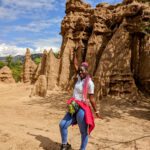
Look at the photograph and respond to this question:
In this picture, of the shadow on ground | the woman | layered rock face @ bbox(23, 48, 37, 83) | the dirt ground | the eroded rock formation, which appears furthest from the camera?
layered rock face @ bbox(23, 48, 37, 83)

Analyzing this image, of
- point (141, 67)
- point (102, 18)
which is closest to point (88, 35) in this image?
point (102, 18)

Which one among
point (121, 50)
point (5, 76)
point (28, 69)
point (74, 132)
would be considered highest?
point (121, 50)

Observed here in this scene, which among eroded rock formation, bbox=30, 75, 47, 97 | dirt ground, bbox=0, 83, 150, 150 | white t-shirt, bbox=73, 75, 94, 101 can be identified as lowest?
dirt ground, bbox=0, 83, 150, 150

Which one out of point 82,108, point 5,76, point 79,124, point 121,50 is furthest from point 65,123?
point 5,76

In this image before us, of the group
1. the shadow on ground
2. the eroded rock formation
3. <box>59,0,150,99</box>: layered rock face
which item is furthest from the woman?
the eroded rock formation

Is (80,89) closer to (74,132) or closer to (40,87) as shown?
(74,132)

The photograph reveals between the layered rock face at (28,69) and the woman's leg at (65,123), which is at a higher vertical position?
the layered rock face at (28,69)

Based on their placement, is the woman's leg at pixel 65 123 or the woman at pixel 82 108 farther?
the woman's leg at pixel 65 123

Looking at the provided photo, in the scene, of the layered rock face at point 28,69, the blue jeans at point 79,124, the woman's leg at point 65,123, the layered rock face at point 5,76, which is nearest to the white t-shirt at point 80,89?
the blue jeans at point 79,124

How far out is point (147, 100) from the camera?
11938mm

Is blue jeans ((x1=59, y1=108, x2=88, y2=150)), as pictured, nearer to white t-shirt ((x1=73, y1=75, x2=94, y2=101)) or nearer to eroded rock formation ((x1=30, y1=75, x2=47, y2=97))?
white t-shirt ((x1=73, y1=75, x2=94, y2=101))

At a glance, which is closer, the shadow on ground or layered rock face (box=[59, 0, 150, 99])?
the shadow on ground

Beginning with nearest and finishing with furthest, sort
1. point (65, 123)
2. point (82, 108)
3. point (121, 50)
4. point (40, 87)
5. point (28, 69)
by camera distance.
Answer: point (82, 108), point (65, 123), point (121, 50), point (40, 87), point (28, 69)

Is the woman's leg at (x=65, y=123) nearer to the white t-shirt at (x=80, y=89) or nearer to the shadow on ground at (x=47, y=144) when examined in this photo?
the white t-shirt at (x=80, y=89)
